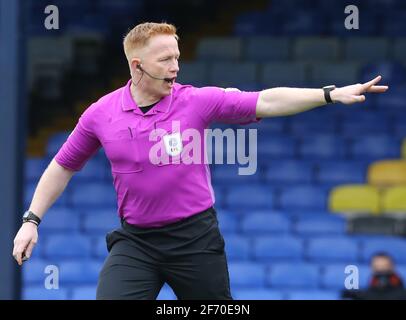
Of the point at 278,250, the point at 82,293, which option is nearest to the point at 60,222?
the point at 82,293

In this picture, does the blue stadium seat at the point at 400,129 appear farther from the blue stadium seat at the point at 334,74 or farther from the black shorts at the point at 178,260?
the black shorts at the point at 178,260

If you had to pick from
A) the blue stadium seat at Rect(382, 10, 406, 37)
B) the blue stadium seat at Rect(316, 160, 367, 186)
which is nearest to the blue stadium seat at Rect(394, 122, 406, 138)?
the blue stadium seat at Rect(316, 160, 367, 186)

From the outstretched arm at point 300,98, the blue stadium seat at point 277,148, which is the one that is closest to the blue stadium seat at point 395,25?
the blue stadium seat at point 277,148

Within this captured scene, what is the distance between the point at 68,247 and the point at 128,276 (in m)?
5.28

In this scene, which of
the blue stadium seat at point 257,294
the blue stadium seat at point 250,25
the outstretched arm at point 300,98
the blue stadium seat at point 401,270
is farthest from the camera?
the blue stadium seat at point 250,25

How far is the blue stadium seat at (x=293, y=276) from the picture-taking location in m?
9.52

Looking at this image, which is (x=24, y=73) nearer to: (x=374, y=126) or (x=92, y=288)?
(x=92, y=288)

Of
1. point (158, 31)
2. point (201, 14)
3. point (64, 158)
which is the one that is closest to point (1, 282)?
point (64, 158)

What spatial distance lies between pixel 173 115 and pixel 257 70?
691 centimetres

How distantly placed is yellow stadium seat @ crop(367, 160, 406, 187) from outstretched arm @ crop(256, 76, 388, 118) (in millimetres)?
5946

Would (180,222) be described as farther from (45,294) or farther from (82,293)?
(45,294)

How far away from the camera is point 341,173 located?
1074 cm

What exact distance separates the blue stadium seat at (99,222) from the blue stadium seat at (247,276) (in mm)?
1264
